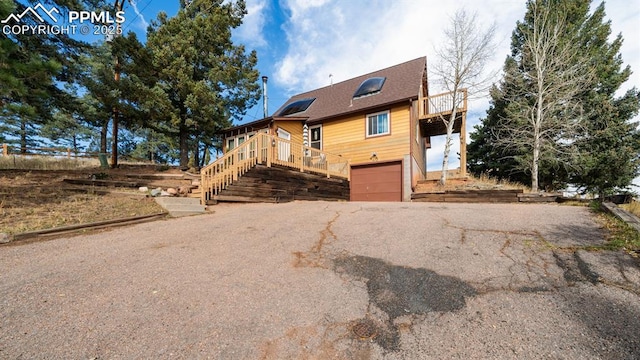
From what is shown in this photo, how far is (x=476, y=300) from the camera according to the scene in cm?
262

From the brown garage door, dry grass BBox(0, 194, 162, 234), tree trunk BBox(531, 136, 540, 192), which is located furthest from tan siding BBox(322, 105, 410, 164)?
dry grass BBox(0, 194, 162, 234)

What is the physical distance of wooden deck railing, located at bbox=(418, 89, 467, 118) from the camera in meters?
12.8

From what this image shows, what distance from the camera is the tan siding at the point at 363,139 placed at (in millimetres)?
12781

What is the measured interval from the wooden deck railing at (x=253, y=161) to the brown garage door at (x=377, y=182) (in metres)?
2.08

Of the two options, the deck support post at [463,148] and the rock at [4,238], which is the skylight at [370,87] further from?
the rock at [4,238]

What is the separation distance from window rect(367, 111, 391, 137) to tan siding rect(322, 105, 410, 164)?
23cm

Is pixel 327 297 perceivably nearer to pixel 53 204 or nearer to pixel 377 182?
pixel 53 204

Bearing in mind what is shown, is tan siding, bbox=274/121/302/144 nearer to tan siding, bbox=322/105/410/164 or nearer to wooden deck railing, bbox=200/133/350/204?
tan siding, bbox=322/105/410/164

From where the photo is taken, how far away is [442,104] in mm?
13633

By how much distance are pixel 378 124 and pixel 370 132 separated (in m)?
0.58

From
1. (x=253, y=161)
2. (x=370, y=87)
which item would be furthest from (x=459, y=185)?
(x=253, y=161)

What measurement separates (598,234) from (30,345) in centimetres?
714

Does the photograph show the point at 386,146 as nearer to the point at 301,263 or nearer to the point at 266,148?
the point at 266,148

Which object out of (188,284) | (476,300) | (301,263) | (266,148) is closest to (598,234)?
(476,300)
